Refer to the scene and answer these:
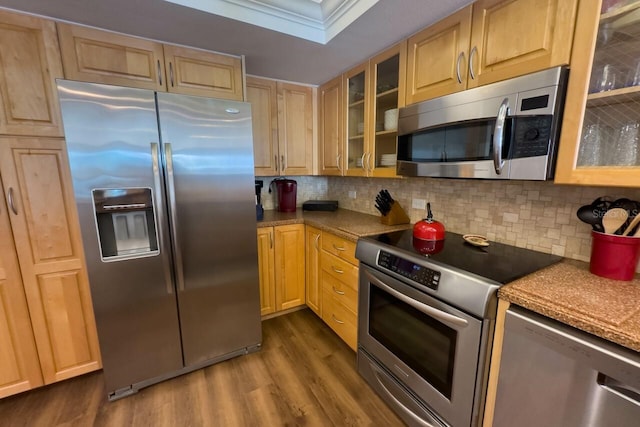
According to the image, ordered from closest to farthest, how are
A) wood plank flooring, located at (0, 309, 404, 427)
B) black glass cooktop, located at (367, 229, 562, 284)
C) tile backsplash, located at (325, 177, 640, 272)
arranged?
black glass cooktop, located at (367, 229, 562, 284) < tile backsplash, located at (325, 177, 640, 272) < wood plank flooring, located at (0, 309, 404, 427)

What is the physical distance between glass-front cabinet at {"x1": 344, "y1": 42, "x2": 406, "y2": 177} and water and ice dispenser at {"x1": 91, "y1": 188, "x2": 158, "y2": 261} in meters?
1.48

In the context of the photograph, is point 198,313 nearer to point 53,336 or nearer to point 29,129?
point 53,336

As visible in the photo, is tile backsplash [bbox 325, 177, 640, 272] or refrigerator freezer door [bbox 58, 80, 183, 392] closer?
tile backsplash [bbox 325, 177, 640, 272]

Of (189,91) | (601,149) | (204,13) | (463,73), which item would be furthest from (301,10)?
(601,149)

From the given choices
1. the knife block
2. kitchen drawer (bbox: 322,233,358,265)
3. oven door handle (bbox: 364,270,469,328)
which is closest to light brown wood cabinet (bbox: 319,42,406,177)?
the knife block

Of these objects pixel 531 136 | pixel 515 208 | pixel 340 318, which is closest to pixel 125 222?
pixel 340 318

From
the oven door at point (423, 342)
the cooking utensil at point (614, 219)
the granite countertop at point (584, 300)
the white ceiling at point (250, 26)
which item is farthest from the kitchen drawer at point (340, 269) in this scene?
the white ceiling at point (250, 26)

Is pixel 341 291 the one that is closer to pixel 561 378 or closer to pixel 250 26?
pixel 561 378

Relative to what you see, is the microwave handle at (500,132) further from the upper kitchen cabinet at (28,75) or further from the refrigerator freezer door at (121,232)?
the upper kitchen cabinet at (28,75)

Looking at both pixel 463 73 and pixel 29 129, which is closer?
pixel 463 73

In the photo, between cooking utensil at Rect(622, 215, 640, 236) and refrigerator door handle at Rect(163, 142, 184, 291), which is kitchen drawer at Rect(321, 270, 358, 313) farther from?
cooking utensil at Rect(622, 215, 640, 236)

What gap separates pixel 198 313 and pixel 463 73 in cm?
207

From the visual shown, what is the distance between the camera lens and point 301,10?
155cm

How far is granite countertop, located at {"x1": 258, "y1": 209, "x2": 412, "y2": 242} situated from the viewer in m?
1.84
